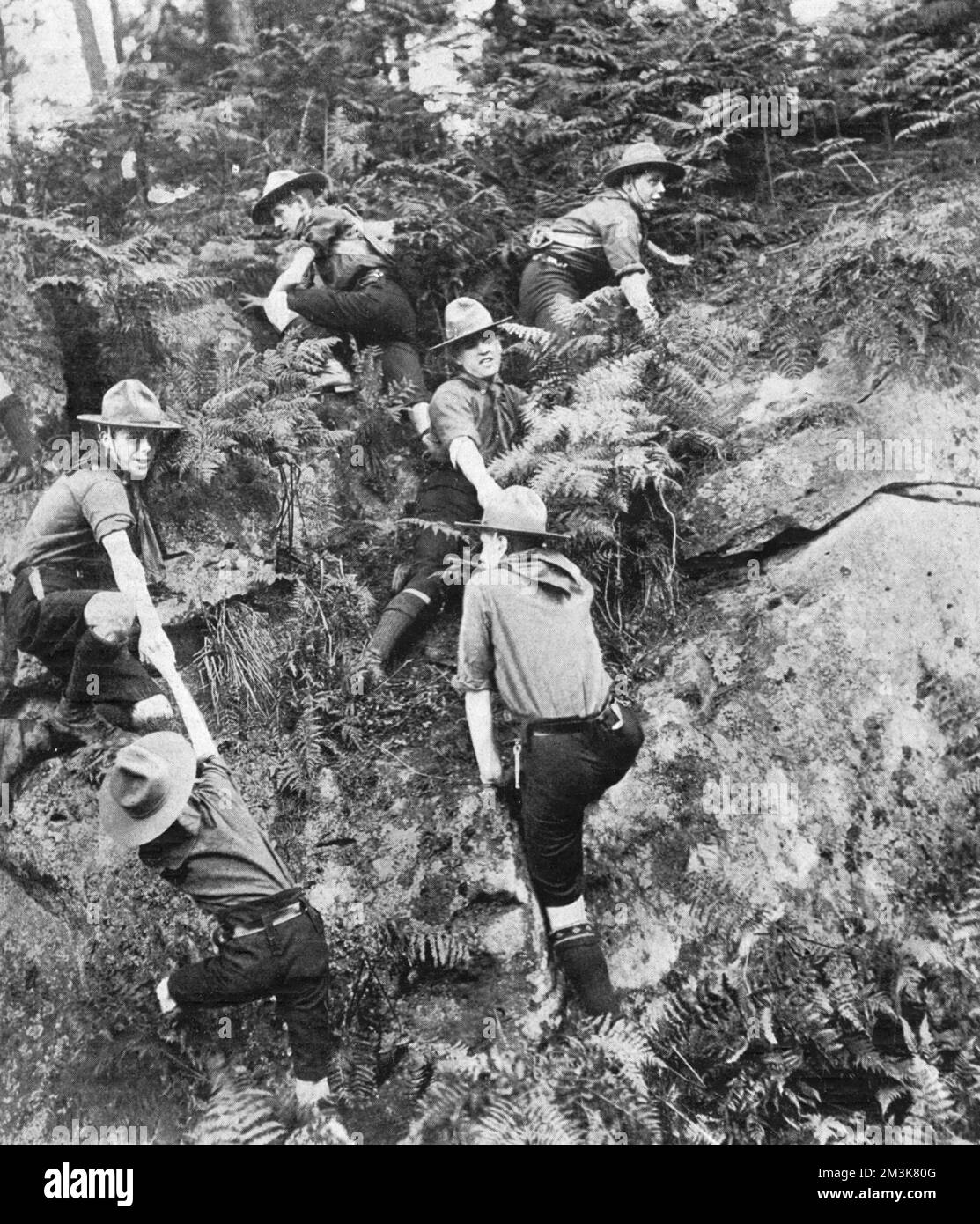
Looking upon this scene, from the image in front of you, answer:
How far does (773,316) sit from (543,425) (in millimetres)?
2184

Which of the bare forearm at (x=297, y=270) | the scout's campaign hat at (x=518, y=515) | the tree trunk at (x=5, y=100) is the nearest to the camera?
the scout's campaign hat at (x=518, y=515)

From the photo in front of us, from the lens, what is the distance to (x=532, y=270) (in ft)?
23.6

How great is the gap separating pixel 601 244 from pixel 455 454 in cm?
215

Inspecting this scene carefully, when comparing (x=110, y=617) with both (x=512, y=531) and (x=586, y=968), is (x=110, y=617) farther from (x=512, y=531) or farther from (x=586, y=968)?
(x=586, y=968)

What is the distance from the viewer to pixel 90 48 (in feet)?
27.3

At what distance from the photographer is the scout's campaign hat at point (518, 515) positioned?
550cm

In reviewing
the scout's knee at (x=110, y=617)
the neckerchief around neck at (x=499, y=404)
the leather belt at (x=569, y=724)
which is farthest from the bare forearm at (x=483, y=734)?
the scout's knee at (x=110, y=617)

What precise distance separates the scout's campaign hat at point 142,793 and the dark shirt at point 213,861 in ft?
0.21

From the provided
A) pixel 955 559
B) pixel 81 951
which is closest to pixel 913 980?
pixel 955 559

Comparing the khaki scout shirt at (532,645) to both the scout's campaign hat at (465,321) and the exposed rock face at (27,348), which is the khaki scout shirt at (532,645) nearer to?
the scout's campaign hat at (465,321)

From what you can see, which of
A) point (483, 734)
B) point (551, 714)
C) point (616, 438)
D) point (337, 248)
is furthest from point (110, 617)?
point (337, 248)

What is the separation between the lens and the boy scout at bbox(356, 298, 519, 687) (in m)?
5.96
